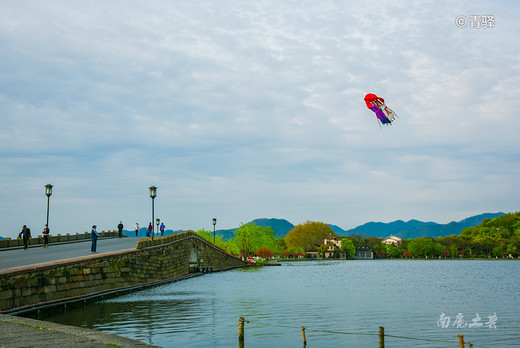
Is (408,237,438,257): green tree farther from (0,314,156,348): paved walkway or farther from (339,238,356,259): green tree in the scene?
(0,314,156,348): paved walkway

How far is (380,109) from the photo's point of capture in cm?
3083

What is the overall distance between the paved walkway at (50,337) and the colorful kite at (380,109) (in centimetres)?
2264

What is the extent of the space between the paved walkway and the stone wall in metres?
6.29

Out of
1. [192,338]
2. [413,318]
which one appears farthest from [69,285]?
[413,318]

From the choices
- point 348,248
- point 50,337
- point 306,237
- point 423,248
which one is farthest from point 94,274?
point 348,248

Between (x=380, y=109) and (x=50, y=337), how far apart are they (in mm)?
24340

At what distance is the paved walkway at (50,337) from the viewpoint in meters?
10.6

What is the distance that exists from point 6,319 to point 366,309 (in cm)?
1931

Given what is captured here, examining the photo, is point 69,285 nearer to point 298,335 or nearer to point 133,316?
point 133,316

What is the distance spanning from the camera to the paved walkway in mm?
10602

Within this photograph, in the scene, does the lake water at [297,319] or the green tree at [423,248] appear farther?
the green tree at [423,248]

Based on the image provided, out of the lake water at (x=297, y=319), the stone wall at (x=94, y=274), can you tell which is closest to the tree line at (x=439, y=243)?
the stone wall at (x=94, y=274)

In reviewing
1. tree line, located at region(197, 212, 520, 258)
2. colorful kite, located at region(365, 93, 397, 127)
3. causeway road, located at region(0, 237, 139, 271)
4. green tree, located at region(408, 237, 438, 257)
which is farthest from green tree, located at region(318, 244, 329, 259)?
colorful kite, located at region(365, 93, 397, 127)

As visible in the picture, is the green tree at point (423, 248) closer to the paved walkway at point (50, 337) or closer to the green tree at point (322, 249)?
the green tree at point (322, 249)
